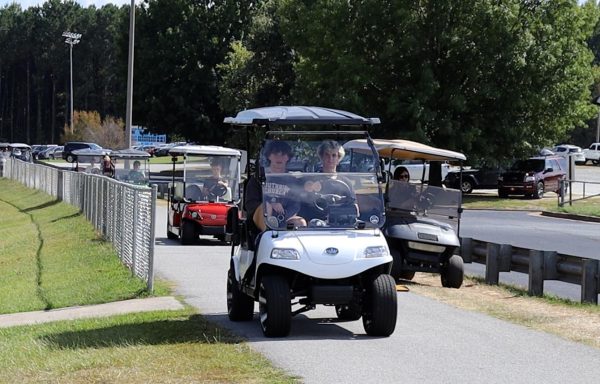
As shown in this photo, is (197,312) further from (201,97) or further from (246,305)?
(201,97)

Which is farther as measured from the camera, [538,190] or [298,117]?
[538,190]

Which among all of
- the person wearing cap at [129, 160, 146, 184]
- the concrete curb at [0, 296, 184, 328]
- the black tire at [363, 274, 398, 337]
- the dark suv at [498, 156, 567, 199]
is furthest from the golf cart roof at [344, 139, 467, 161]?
the dark suv at [498, 156, 567, 199]

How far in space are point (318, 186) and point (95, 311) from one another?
4428 mm

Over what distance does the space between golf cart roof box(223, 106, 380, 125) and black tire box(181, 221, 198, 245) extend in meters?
12.0

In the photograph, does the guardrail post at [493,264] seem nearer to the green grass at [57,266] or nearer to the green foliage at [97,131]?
the green grass at [57,266]

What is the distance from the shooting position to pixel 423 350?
10.1 meters

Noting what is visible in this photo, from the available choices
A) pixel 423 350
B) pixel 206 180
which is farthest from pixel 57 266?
pixel 423 350

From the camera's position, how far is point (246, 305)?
1189 cm

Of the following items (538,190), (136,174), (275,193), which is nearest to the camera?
(275,193)

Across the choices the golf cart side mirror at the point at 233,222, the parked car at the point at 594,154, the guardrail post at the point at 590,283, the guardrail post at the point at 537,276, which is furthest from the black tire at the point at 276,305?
the parked car at the point at 594,154

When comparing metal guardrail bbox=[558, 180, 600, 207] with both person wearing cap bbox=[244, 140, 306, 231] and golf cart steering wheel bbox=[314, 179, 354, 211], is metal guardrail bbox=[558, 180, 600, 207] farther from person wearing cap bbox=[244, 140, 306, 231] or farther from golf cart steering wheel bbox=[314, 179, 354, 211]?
person wearing cap bbox=[244, 140, 306, 231]

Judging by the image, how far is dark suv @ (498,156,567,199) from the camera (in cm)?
4684

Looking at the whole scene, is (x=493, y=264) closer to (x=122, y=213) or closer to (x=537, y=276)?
(x=537, y=276)

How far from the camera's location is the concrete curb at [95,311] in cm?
1364
